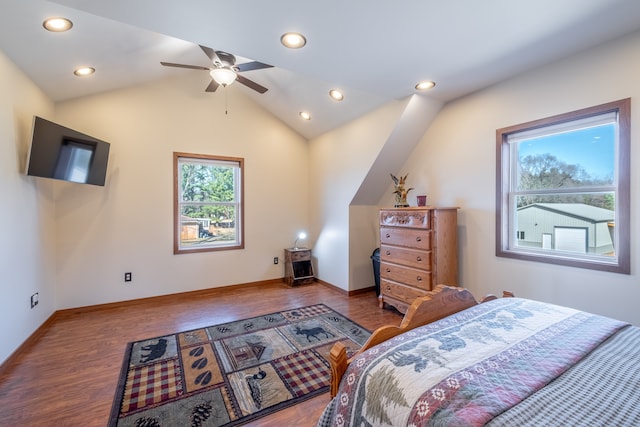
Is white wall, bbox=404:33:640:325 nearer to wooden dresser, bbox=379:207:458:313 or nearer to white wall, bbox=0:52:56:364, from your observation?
wooden dresser, bbox=379:207:458:313

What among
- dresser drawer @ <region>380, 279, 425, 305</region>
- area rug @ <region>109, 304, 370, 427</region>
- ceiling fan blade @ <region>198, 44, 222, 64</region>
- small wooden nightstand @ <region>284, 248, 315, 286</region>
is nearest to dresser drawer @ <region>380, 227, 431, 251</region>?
dresser drawer @ <region>380, 279, 425, 305</region>

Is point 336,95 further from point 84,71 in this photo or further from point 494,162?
point 84,71

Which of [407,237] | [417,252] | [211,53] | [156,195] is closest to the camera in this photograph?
[211,53]

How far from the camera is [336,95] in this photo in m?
3.52

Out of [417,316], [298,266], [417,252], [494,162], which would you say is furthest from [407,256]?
[298,266]

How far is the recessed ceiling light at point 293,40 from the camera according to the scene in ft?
6.63

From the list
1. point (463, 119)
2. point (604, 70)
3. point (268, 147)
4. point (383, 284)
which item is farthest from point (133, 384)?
point (604, 70)

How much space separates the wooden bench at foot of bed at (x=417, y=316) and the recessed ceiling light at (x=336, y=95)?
8.87ft

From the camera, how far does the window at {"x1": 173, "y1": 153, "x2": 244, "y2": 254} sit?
4.12 metres

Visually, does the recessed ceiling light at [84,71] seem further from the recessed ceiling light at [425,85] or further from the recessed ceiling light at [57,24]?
the recessed ceiling light at [425,85]

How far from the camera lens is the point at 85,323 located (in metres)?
3.14

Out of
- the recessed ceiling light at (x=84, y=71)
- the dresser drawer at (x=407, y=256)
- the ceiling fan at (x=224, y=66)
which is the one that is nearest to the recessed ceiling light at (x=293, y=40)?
the ceiling fan at (x=224, y=66)

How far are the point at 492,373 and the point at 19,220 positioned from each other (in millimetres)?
3704

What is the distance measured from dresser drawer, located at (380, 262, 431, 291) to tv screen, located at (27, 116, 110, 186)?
3.65 m
